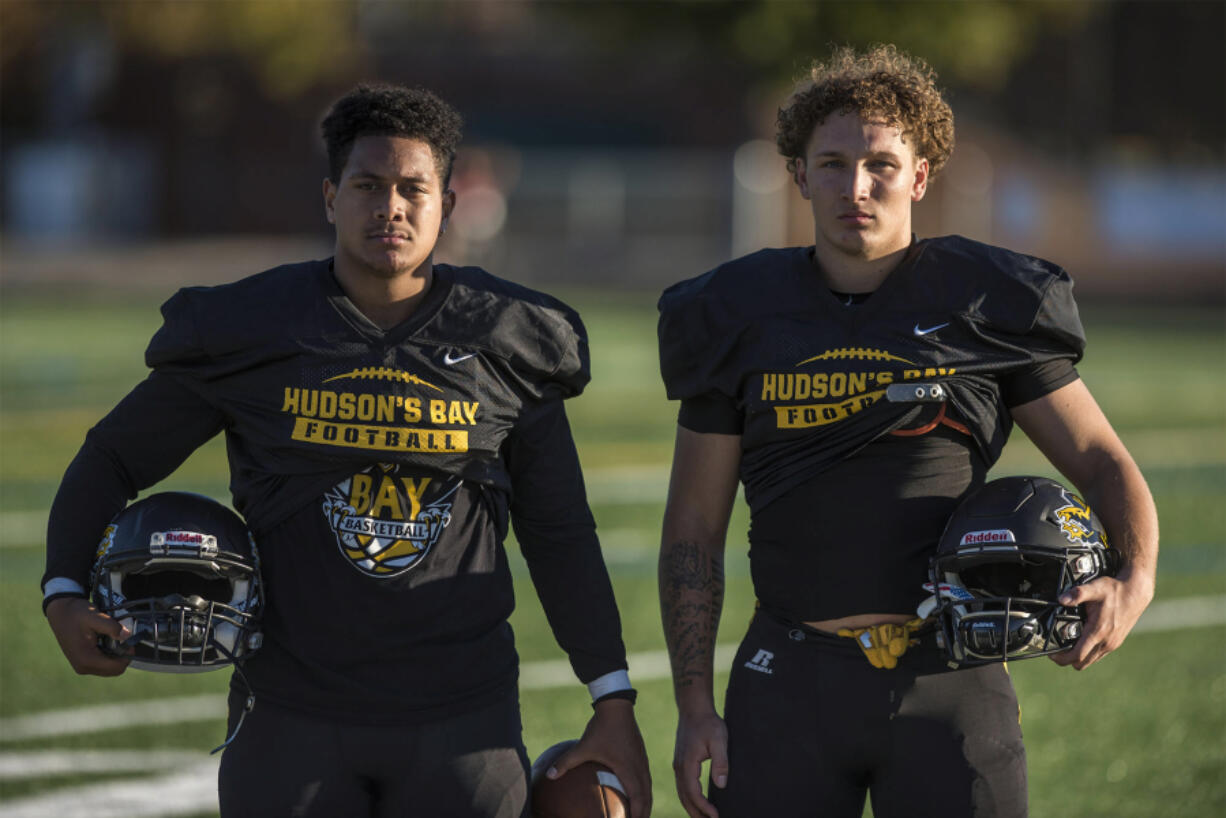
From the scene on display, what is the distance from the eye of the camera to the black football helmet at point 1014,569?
3012 mm

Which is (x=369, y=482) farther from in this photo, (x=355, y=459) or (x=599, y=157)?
(x=599, y=157)

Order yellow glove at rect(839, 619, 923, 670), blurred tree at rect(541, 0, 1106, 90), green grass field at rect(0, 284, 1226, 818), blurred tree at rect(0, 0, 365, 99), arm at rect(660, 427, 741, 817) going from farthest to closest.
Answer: blurred tree at rect(0, 0, 365, 99) < blurred tree at rect(541, 0, 1106, 90) < green grass field at rect(0, 284, 1226, 818) < arm at rect(660, 427, 741, 817) < yellow glove at rect(839, 619, 923, 670)

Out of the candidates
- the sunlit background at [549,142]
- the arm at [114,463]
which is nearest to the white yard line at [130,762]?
the arm at [114,463]

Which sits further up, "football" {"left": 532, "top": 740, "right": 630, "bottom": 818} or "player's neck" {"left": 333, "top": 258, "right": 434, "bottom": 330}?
Result: "player's neck" {"left": 333, "top": 258, "right": 434, "bottom": 330}

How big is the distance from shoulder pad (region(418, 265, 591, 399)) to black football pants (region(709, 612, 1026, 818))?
744 millimetres

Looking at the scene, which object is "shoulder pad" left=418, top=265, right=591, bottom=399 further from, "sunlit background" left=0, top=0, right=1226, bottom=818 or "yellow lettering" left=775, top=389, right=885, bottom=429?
"sunlit background" left=0, top=0, right=1226, bottom=818

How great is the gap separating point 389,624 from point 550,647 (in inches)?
166

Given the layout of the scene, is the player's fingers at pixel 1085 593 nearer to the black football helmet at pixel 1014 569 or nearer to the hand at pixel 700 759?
the black football helmet at pixel 1014 569

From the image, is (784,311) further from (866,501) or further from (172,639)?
(172,639)

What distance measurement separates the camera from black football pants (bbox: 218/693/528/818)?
10.2 ft

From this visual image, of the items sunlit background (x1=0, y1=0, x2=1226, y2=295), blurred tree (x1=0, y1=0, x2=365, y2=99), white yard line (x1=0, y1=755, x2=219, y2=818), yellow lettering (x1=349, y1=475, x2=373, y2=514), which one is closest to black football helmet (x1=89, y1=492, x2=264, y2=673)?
yellow lettering (x1=349, y1=475, x2=373, y2=514)

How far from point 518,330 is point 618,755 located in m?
0.92

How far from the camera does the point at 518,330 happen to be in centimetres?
333

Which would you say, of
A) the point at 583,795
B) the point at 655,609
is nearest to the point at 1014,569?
the point at 583,795
